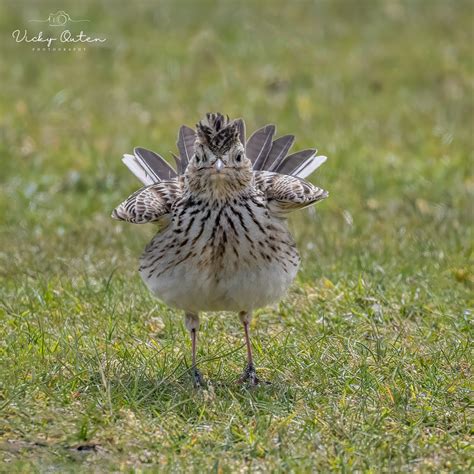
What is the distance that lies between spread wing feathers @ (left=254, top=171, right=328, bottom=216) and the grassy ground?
87cm

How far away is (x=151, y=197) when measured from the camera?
717cm

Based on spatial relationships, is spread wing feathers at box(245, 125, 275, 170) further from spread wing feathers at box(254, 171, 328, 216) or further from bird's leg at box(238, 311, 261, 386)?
bird's leg at box(238, 311, 261, 386)

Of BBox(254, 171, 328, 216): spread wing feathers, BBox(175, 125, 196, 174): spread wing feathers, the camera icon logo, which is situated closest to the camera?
BBox(254, 171, 328, 216): spread wing feathers

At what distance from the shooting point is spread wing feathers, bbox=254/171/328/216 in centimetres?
713

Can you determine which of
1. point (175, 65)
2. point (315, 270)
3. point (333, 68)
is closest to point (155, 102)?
point (175, 65)

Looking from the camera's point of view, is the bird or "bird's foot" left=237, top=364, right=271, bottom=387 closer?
the bird

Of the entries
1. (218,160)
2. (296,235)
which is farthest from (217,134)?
(296,235)

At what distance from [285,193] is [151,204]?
0.81 m

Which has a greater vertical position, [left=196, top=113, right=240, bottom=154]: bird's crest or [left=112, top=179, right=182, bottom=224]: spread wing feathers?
[left=196, top=113, right=240, bottom=154]: bird's crest

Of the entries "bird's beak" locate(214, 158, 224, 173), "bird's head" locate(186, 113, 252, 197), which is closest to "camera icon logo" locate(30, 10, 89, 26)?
"bird's head" locate(186, 113, 252, 197)

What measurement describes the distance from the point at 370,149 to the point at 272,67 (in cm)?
272

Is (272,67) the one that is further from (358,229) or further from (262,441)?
(262,441)

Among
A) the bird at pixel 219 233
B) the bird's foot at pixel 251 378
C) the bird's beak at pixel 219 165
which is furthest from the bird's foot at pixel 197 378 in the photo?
the bird's beak at pixel 219 165

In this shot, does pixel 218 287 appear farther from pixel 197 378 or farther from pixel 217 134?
pixel 217 134
